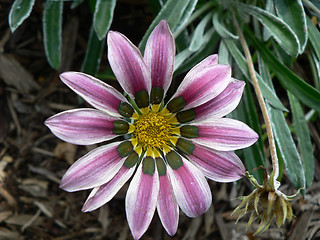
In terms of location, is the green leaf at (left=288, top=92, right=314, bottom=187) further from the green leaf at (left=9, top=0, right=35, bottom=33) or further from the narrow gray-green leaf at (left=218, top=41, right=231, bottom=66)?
the green leaf at (left=9, top=0, right=35, bottom=33)

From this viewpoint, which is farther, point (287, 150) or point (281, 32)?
point (287, 150)

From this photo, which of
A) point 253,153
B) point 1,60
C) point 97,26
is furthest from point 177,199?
point 1,60

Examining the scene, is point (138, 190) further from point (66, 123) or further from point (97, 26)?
point (97, 26)

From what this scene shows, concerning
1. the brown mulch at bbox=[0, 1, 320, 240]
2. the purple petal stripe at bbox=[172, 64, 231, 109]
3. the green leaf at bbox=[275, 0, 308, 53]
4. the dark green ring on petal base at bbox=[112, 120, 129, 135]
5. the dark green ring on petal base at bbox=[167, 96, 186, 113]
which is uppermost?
the green leaf at bbox=[275, 0, 308, 53]

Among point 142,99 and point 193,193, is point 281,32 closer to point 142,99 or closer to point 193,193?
point 142,99

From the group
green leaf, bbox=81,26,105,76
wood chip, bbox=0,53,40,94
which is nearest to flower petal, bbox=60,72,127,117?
green leaf, bbox=81,26,105,76

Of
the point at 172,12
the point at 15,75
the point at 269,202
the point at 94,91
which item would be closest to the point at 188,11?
the point at 172,12
